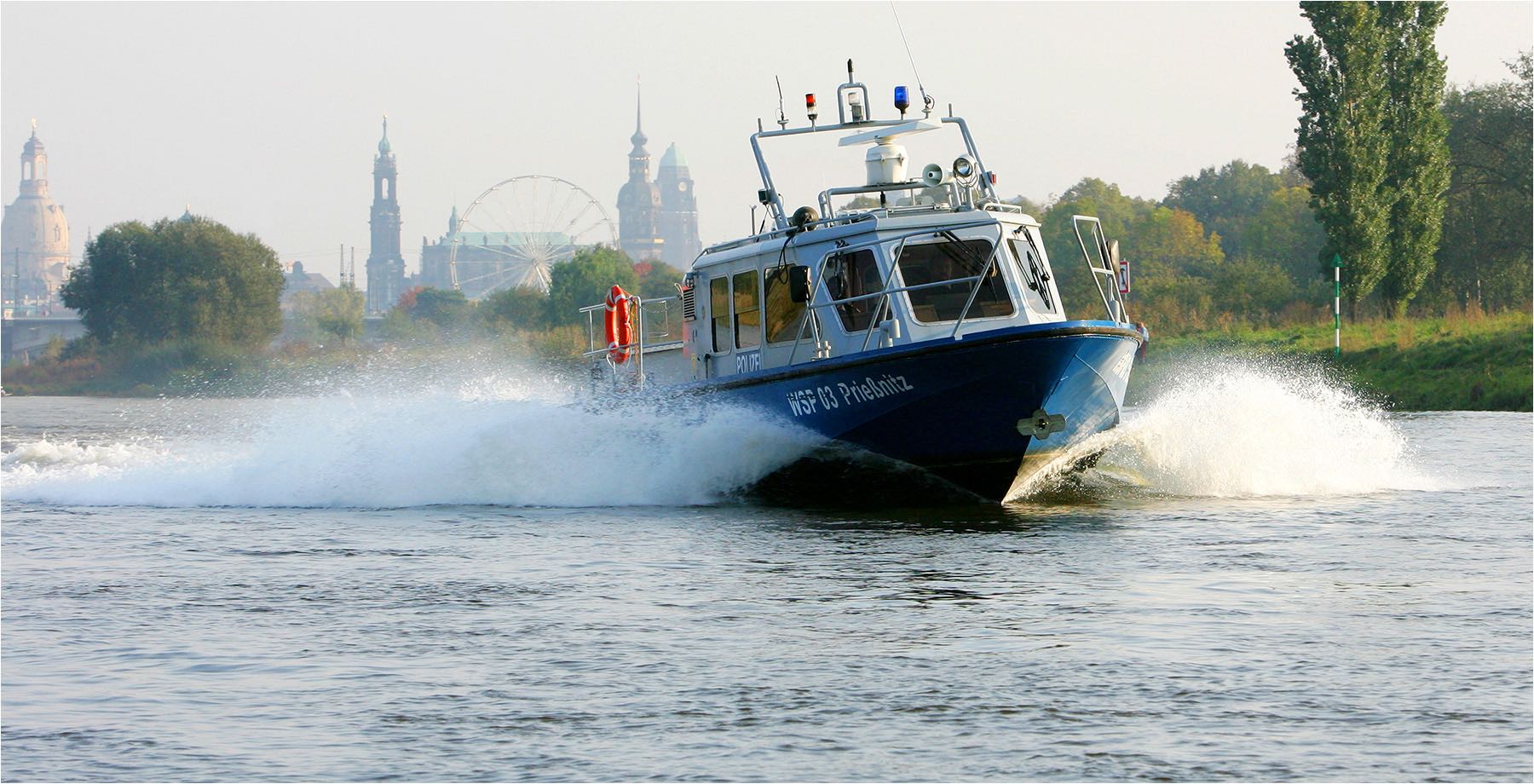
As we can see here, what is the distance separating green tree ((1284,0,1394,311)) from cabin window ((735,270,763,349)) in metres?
30.8

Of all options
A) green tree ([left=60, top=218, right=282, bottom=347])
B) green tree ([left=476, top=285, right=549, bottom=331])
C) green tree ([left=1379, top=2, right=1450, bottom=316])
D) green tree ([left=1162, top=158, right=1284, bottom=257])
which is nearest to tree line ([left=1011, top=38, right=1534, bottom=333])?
green tree ([left=1379, top=2, right=1450, bottom=316])

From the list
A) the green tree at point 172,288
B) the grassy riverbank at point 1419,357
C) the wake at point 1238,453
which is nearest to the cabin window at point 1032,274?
the wake at point 1238,453

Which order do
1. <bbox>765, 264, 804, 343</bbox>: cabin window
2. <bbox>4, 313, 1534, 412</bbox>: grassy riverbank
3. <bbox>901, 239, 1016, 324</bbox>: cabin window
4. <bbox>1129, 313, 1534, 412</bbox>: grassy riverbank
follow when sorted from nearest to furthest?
<bbox>901, 239, 1016, 324</bbox>: cabin window < <bbox>765, 264, 804, 343</bbox>: cabin window < <bbox>1129, 313, 1534, 412</bbox>: grassy riverbank < <bbox>4, 313, 1534, 412</bbox>: grassy riverbank

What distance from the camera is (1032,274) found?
681 inches

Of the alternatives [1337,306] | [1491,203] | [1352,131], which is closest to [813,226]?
[1337,306]

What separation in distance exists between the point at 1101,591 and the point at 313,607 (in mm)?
5214

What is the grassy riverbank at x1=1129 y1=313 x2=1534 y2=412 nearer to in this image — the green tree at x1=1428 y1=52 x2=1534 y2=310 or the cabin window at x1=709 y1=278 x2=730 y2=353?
the green tree at x1=1428 y1=52 x2=1534 y2=310

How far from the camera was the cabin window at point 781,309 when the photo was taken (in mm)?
17484

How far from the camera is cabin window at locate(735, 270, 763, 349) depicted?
18.0 meters

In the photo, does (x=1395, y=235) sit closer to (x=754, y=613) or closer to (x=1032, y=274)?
Answer: (x=1032, y=274)

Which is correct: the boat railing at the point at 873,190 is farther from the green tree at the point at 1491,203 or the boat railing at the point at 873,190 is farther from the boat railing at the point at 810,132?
the green tree at the point at 1491,203

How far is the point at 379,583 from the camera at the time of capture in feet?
41.3

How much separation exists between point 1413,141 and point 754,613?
39204mm

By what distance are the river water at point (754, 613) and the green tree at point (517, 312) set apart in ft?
274
